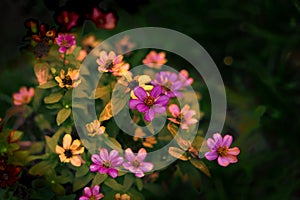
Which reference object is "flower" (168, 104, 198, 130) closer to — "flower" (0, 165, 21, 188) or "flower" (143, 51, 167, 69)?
"flower" (143, 51, 167, 69)

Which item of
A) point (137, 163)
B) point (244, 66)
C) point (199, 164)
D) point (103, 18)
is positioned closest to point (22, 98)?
point (103, 18)

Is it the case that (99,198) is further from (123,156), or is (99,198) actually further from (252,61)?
(252,61)

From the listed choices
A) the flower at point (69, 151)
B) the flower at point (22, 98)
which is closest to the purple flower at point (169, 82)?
the flower at point (69, 151)

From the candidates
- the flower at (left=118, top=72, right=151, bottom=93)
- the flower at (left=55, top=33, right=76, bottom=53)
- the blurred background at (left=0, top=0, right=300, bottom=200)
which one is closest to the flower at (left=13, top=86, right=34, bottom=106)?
the blurred background at (left=0, top=0, right=300, bottom=200)

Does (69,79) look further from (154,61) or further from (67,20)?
(154,61)

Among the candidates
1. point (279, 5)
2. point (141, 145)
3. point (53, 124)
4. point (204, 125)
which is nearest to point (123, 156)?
point (141, 145)

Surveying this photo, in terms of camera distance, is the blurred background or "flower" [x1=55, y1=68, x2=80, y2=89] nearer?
"flower" [x1=55, y1=68, x2=80, y2=89]

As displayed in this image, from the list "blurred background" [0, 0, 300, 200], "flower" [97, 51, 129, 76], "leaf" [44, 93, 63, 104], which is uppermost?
"flower" [97, 51, 129, 76]

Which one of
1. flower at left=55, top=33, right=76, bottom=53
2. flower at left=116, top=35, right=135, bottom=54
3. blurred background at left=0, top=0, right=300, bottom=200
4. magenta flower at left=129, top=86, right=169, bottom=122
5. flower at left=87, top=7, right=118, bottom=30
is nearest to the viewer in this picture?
magenta flower at left=129, top=86, right=169, bottom=122

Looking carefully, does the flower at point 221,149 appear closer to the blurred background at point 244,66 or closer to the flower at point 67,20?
the blurred background at point 244,66
